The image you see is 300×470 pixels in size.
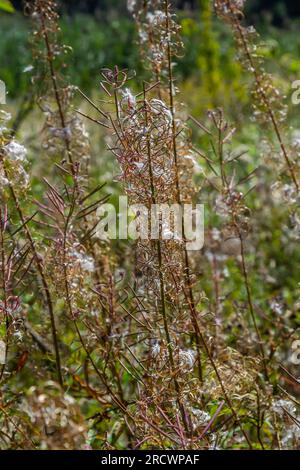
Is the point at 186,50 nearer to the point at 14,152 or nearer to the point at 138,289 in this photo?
the point at 138,289

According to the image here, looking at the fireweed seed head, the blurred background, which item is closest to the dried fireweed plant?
the fireweed seed head

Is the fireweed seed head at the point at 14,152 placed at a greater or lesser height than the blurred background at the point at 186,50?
lesser

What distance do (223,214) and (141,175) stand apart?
58 cm

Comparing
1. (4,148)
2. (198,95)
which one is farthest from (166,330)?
(198,95)

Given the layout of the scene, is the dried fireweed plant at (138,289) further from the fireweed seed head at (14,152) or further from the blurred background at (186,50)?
the blurred background at (186,50)

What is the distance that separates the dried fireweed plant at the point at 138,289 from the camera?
4.86ft

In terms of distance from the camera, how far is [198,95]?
8.22 m

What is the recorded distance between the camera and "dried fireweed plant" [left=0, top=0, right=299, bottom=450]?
4.86ft

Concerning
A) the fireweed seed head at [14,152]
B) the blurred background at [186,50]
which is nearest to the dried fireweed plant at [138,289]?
the fireweed seed head at [14,152]

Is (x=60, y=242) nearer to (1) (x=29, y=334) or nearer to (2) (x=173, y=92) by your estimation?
(2) (x=173, y=92)

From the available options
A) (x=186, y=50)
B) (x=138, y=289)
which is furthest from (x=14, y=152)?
(x=186, y=50)

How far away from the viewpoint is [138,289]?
1979 millimetres

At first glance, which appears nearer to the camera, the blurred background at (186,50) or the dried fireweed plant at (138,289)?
the dried fireweed plant at (138,289)

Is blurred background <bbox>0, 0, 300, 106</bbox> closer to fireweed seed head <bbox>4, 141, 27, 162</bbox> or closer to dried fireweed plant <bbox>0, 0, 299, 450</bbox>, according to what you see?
dried fireweed plant <bbox>0, 0, 299, 450</bbox>
